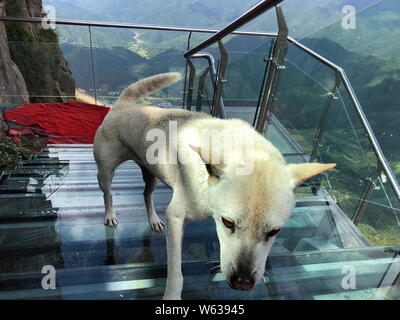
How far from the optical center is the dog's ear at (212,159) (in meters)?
1.11

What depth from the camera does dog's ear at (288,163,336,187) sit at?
1132 mm

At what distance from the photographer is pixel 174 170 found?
1521 millimetres

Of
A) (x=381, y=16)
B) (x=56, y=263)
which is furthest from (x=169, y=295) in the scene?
(x=381, y=16)

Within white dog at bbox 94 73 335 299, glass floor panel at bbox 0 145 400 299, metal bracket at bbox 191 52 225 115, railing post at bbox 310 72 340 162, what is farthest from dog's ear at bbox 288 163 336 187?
metal bracket at bbox 191 52 225 115

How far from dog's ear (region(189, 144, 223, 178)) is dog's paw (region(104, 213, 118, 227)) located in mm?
1285

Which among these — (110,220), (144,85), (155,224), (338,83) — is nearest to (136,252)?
(155,224)

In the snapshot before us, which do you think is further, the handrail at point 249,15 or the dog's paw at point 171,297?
the handrail at point 249,15

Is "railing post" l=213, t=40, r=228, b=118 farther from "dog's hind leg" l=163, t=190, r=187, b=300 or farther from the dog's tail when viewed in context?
"dog's hind leg" l=163, t=190, r=187, b=300

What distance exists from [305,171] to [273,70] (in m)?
1.36

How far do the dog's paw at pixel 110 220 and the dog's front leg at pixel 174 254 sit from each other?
904mm

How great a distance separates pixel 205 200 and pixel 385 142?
8.19ft

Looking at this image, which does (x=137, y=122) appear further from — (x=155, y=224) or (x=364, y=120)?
(x=364, y=120)

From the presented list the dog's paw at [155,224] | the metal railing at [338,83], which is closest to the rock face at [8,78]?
the metal railing at [338,83]

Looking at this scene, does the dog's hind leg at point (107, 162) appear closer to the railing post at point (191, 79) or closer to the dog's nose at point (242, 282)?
the dog's nose at point (242, 282)
